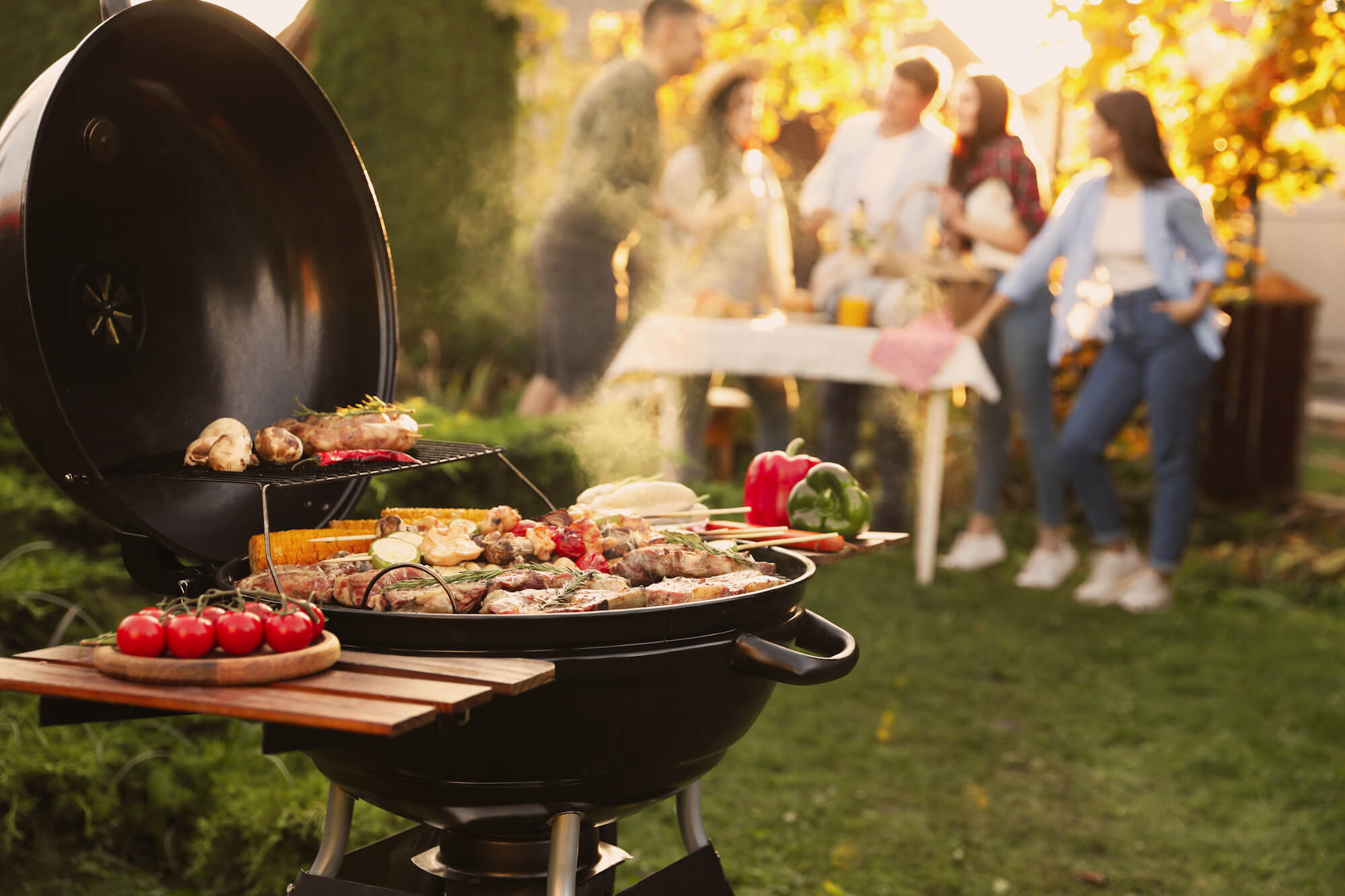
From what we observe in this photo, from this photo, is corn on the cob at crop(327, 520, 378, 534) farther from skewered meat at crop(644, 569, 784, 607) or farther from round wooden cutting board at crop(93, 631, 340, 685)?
round wooden cutting board at crop(93, 631, 340, 685)

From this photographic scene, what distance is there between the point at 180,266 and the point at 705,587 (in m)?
0.99

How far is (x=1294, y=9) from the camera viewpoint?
456cm

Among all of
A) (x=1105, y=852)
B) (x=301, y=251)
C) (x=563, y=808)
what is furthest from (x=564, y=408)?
(x=563, y=808)

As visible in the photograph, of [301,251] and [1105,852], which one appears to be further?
[1105,852]

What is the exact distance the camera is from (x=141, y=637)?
1420 mm

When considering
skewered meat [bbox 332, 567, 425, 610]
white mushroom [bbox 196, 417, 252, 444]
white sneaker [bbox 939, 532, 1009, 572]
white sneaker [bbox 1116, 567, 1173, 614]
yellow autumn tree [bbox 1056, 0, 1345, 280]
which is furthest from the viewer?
white sneaker [bbox 939, 532, 1009, 572]

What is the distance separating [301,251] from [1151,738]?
140 inches

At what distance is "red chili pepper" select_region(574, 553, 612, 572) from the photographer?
2.01 metres

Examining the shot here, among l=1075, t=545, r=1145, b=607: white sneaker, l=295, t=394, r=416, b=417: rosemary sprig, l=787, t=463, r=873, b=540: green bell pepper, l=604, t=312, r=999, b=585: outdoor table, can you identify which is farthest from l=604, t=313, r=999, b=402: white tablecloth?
l=295, t=394, r=416, b=417: rosemary sprig

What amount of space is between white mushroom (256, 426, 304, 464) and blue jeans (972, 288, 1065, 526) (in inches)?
206

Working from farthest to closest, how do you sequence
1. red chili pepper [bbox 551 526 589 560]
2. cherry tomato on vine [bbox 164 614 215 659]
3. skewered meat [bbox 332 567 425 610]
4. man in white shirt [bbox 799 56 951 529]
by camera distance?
1. man in white shirt [bbox 799 56 951 529]
2. red chili pepper [bbox 551 526 589 560]
3. skewered meat [bbox 332 567 425 610]
4. cherry tomato on vine [bbox 164 614 215 659]

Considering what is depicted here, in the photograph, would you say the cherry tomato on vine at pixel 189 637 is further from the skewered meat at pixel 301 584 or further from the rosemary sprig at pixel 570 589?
the rosemary sprig at pixel 570 589

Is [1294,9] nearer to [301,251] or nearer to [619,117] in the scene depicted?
[619,117]

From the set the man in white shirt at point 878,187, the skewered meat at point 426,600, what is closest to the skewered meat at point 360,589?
the skewered meat at point 426,600
